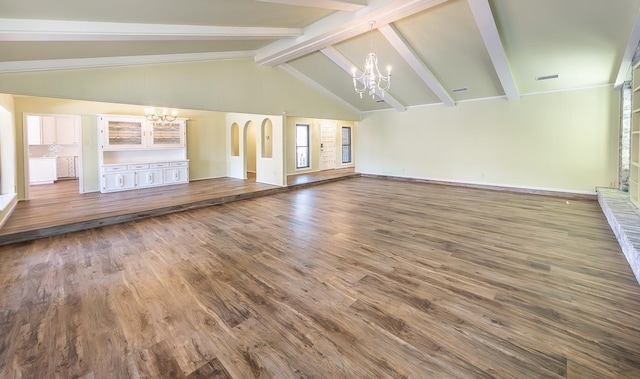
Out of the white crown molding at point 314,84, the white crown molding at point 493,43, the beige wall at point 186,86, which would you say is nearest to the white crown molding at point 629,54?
the white crown molding at point 493,43

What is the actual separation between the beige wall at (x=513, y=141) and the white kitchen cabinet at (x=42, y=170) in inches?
406

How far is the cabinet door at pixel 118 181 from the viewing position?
24.0 ft

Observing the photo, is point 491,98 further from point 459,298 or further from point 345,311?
point 345,311

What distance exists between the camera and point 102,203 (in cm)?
601

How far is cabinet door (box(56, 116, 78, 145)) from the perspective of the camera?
362 inches

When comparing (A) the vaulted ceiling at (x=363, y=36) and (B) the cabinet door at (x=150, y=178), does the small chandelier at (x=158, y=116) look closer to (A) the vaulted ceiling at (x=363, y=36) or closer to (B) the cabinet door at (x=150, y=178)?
(B) the cabinet door at (x=150, y=178)

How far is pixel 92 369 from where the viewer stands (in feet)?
5.91

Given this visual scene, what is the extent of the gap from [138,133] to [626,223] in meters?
10.0

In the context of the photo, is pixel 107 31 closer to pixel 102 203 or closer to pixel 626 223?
pixel 102 203

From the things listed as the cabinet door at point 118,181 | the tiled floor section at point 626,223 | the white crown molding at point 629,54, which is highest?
the white crown molding at point 629,54

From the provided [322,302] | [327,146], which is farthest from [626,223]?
[327,146]

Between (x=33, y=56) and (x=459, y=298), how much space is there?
5875 millimetres

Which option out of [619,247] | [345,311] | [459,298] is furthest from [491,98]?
[345,311]

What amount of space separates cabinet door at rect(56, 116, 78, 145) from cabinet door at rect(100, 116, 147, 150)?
3.18 metres
